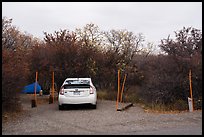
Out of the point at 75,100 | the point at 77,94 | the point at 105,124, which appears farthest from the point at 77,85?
the point at 105,124

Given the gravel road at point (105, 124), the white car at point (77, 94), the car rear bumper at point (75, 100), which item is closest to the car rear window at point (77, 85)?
the white car at point (77, 94)

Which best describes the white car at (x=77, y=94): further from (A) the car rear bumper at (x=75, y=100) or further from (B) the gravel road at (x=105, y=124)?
(B) the gravel road at (x=105, y=124)

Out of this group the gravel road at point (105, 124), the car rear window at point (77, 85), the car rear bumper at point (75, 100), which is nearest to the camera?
the gravel road at point (105, 124)

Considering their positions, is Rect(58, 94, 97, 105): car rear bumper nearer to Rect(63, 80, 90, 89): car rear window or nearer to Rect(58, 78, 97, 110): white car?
Rect(58, 78, 97, 110): white car

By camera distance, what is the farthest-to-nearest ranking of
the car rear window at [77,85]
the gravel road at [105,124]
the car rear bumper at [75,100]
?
the car rear window at [77,85] → the car rear bumper at [75,100] → the gravel road at [105,124]

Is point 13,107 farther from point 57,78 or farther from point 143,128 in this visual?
point 57,78

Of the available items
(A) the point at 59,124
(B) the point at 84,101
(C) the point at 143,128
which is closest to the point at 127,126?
(C) the point at 143,128

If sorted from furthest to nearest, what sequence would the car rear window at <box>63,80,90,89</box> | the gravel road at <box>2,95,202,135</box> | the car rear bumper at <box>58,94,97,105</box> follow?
the car rear window at <box>63,80,90,89</box>
the car rear bumper at <box>58,94,97,105</box>
the gravel road at <box>2,95,202,135</box>

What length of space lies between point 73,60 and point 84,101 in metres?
5.92

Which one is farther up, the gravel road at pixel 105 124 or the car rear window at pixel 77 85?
the car rear window at pixel 77 85

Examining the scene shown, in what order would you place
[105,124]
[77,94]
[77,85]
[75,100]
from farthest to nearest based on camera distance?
[77,85] → [77,94] → [75,100] → [105,124]

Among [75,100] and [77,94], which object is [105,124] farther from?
[77,94]

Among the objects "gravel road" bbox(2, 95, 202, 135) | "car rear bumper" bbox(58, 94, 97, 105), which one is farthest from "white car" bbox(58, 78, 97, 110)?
"gravel road" bbox(2, 95, 202, 135)

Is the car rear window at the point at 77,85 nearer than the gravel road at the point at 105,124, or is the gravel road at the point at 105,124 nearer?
the gravel road at the point at 105,124
